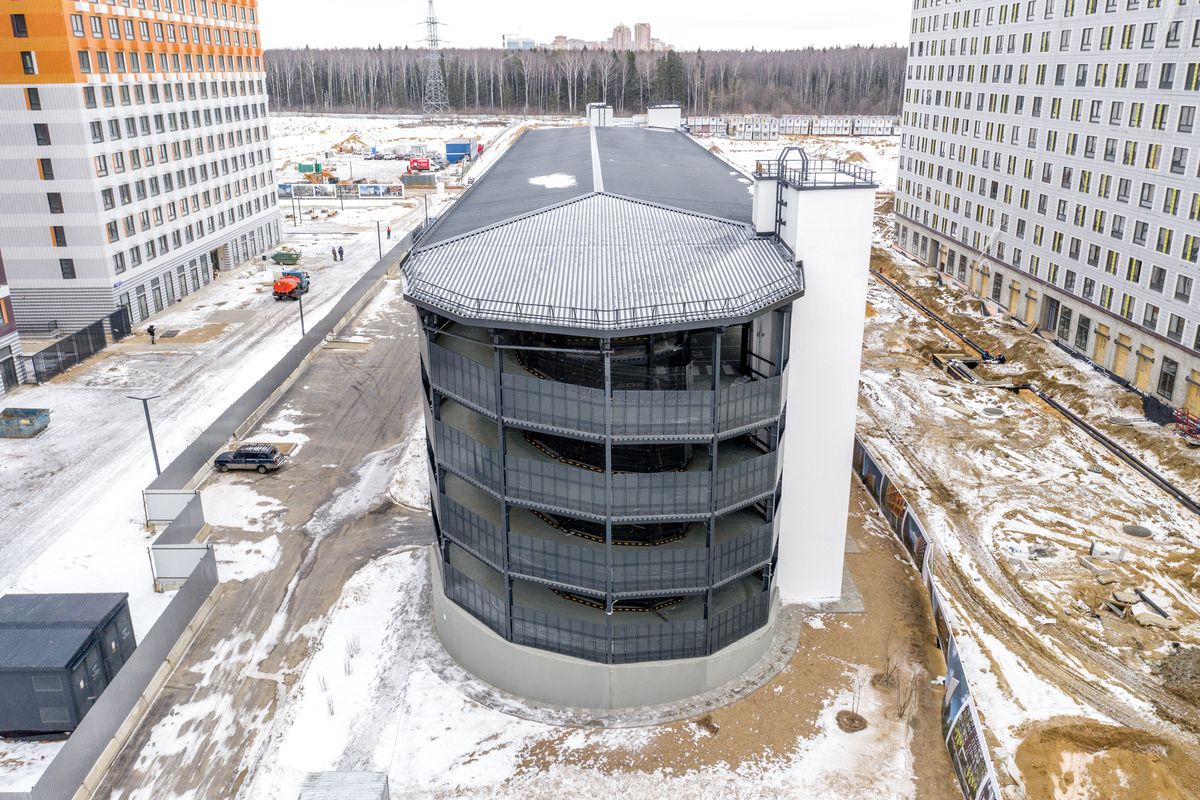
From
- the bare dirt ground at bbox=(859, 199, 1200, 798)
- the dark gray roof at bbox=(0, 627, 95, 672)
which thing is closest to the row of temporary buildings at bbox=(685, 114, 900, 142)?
the bare dirt ground at bbox=(859, 199, 1200, 798)

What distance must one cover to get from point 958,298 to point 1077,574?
1645 inches

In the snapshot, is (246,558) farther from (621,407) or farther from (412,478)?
(621,407)

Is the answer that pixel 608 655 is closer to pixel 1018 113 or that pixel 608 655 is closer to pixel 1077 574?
pixel 1077 574

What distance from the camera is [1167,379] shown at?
48406 mm

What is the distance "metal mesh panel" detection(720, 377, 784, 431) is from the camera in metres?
24.3

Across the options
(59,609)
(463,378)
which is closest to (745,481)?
(463,378)

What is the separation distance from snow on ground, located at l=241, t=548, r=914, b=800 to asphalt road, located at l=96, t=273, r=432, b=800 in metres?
1.29

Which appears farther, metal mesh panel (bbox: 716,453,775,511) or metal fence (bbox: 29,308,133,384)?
metal fence (bbox: 29,308,133,384)

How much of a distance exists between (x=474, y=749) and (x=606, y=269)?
14.2 meters

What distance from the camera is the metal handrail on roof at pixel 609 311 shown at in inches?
897

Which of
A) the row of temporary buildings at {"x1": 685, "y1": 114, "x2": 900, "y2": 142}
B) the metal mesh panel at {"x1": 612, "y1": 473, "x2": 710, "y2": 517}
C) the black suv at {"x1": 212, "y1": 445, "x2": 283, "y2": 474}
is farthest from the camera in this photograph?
the row of temporary buildings at {"x1": 685, "y1": 114, "x2": 900, "y2": 142}

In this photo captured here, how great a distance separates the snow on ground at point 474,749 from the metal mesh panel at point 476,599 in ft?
7.63

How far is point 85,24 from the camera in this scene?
2243 inches

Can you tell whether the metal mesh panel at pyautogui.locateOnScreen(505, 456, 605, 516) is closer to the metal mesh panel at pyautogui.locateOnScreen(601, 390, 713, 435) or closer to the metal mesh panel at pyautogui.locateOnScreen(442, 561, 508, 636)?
the metal mesh panel at pyautogui.locateOnScreen(601, 390, 713, 435)
